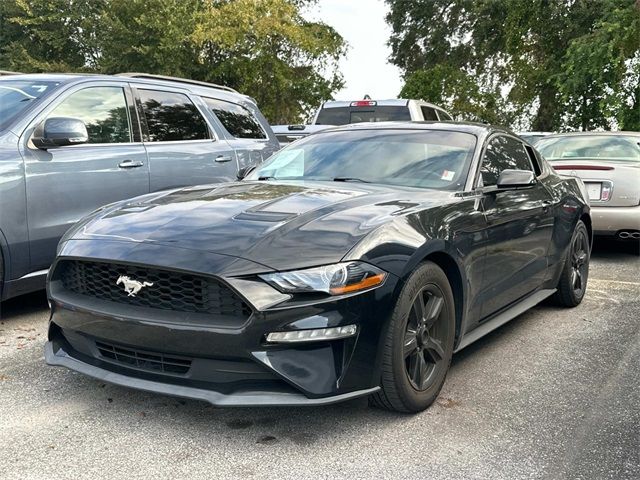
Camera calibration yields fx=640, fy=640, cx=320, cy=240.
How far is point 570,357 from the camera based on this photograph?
4.20m

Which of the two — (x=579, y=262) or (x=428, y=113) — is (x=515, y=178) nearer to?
(x=579, y=262)

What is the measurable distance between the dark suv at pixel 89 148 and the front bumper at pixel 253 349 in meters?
1.87

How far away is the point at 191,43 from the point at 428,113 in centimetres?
1481

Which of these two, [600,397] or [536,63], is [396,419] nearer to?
[600,397]

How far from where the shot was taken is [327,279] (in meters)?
2.73

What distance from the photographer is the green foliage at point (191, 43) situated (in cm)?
2153

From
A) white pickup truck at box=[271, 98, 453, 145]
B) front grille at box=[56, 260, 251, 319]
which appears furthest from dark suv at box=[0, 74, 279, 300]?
white pickup truck at box=[271, 98, 453, 145]

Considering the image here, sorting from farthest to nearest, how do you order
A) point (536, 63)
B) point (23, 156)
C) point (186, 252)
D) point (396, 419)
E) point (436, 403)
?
point (536, 63)
point (23, 156)
point (436, 403)
point (396, 419)
point (186, 252)

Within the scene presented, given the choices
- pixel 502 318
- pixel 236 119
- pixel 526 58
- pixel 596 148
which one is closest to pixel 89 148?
pixel 236 119

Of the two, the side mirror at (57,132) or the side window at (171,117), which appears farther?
the side window at (171,117)

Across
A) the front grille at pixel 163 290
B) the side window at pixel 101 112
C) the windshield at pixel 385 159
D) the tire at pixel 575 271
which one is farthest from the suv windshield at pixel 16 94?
the tire at pixel 575 271

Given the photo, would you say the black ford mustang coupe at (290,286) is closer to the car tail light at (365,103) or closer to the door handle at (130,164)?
the door handle at (130,164)

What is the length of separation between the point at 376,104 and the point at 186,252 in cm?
836

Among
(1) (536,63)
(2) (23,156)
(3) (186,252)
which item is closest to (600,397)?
(3) (186,252)
